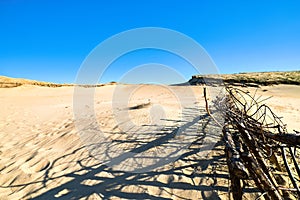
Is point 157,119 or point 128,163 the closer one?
point 128,163

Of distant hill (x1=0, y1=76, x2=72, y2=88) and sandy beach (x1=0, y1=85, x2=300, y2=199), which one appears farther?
distant hill (x1=0, y1=76, x2=72, y2=88)

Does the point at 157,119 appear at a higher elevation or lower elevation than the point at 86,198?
higher

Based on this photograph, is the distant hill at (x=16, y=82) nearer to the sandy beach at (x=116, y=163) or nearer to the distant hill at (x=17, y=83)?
the distant hill at (x=17, y=83)

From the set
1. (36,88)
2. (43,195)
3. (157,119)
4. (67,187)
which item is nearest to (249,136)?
(67,187)

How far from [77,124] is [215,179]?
452cm

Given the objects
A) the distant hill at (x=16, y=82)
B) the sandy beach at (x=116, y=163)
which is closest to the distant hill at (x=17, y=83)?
the distant hill at (x=16, y=82)

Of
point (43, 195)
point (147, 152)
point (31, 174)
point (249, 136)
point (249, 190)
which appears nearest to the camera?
point (249, 136)

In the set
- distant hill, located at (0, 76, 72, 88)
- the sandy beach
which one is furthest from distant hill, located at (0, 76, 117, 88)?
the sandy beach

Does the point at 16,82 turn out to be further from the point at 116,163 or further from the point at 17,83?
the point at 116,163

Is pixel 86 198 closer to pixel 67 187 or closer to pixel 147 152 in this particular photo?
pixel 67 187

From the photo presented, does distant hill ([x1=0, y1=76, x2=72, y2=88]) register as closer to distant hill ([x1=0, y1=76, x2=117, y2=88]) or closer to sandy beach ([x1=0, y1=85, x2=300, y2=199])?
distant hill ([x1=0, y1=76, x2=117, y2=88])

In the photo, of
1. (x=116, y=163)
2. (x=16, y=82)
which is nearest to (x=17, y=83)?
(x=16, y=82)

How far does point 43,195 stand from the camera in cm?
262

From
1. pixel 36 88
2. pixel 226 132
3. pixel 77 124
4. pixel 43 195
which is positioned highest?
pixel 36 88
